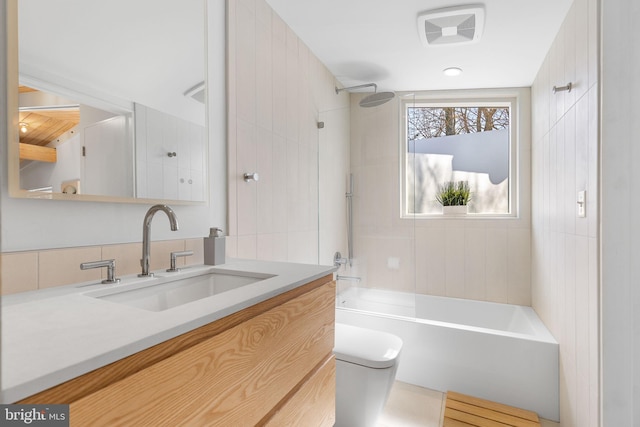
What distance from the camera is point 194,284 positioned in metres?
1.07

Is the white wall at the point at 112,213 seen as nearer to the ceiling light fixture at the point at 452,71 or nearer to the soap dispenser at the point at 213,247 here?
the soap dispenser at the point at 213,247

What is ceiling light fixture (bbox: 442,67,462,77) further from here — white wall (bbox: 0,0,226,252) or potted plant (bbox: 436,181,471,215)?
white wall (bbox: 0,0,226,252)

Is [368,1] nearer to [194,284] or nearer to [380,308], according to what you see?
[194,284]

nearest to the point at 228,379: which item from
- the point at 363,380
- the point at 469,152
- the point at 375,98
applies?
the point at 363,380

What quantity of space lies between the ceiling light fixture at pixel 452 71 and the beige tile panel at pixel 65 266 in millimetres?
2506

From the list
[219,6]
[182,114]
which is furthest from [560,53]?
[182,114]

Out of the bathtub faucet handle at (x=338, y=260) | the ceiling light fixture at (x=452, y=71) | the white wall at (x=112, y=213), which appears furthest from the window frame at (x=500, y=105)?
the white wall at (x=112, y=213)

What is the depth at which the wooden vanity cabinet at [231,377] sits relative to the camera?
1.49 feet

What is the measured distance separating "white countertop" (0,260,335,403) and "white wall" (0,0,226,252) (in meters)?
0.14

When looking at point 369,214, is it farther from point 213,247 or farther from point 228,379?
point 228,379

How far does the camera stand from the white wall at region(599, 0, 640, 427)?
1208 mm

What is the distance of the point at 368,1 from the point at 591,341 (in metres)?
1.87

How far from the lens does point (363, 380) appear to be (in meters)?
1.47

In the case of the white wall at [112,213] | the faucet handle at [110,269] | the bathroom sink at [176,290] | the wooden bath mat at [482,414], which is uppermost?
the white wall at [112,213]
